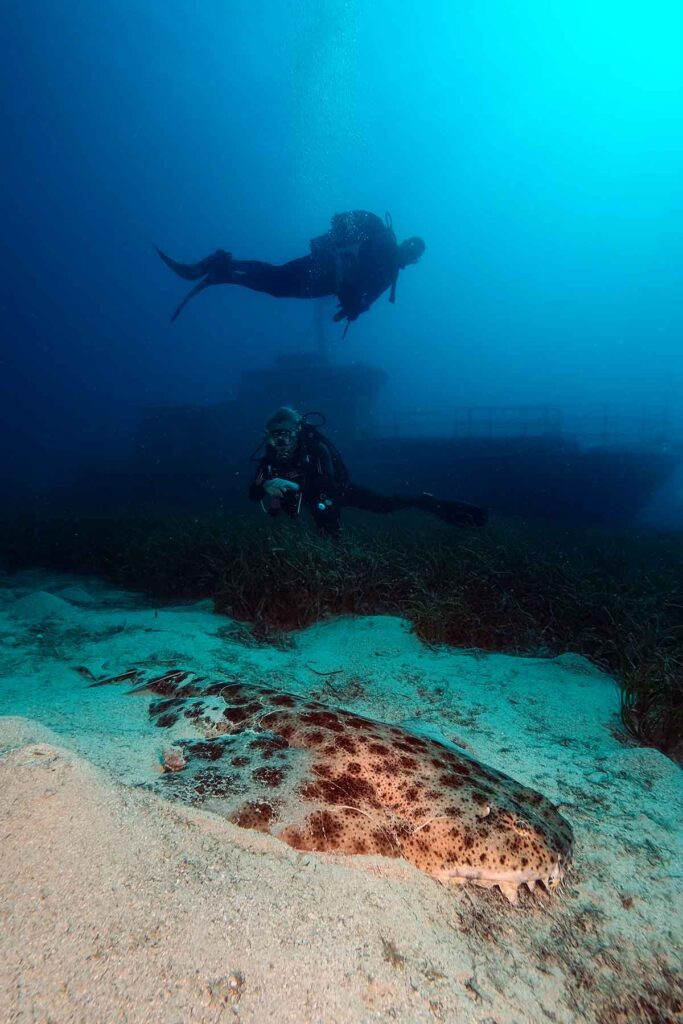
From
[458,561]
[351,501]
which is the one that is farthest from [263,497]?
[458,561]

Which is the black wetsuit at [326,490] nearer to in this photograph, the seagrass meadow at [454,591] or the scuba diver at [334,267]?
the seagrass meadow at [454,591]

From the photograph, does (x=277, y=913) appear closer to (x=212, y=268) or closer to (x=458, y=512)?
(x=458, y=512)

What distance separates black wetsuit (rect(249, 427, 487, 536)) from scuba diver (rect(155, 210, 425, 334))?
6001 millimetres

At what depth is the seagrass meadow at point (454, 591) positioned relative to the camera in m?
4.64

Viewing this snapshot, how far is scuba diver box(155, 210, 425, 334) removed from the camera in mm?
13648

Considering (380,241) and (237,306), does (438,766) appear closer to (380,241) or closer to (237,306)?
(380,241)

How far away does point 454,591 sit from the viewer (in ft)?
19.7

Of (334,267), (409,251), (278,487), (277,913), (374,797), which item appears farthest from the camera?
(409,251)

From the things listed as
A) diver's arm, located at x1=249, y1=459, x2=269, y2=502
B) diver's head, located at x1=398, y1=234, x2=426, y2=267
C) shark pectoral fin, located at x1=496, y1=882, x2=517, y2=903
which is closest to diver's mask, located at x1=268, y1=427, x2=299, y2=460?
diver's arm, located at x1=249, y1=459, x2=269, y2=502

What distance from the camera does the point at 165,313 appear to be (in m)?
110

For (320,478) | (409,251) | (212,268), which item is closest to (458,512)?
(320,478)

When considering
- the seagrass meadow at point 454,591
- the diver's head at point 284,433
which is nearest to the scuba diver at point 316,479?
the diver's head at point 284,433

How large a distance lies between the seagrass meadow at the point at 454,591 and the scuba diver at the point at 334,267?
9.11 metres

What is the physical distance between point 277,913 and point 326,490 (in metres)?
8.89
